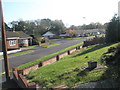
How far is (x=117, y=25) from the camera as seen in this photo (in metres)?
20.9

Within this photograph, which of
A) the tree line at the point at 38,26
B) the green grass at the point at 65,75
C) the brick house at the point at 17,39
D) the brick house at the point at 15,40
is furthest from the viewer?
the tree line at the point at 38,26

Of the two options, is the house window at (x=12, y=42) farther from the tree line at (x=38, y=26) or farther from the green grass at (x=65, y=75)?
the tree line at (x=38, y=26)

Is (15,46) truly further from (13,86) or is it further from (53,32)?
(53,32)

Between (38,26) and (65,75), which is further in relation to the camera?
(38,26)

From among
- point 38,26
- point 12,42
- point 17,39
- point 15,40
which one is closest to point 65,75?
point 12,42

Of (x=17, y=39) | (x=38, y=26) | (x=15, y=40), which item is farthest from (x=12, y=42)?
(x=38, y=26)

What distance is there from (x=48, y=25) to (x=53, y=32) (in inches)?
354

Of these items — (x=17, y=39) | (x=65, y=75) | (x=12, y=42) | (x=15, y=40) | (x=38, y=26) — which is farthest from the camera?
(x=38, y=26)

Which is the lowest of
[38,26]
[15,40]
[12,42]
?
[12,42]

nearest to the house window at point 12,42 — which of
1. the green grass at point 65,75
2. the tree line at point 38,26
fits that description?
the green grass at point 65,75

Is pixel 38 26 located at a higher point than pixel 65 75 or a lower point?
higher

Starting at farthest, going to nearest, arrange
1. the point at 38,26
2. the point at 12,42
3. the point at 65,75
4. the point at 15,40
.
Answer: the point at 38,26, the point at 15,40, the point at 12,42, the point at 65,75

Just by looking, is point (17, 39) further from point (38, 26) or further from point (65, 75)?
point (38, 26)

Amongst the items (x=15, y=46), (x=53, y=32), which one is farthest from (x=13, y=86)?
(x=53, y=32)
